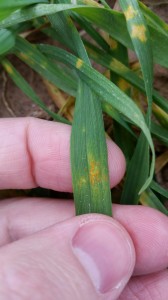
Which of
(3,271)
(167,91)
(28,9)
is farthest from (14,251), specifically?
(167,91)

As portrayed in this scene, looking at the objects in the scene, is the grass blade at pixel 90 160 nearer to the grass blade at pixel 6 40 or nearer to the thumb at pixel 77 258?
the thumb at pixel 77 258

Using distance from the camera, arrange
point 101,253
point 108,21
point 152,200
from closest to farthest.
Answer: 1. point 101,253
2. point 108,21
3. point 152,200

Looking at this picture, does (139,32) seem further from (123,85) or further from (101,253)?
(101,253)

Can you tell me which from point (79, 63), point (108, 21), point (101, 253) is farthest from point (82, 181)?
point (108, 21)

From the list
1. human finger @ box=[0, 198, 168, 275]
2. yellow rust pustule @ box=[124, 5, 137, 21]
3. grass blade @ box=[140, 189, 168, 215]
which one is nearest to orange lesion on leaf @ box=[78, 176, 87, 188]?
human finger @ box=[0, 198, 168, 275]

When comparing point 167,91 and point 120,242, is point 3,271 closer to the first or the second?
point 120,242

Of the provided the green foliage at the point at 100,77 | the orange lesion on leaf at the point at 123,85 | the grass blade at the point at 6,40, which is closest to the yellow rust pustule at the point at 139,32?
the green foliage at the point at 100,77
